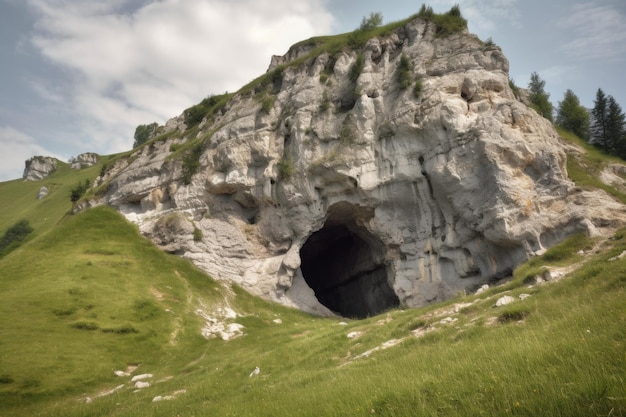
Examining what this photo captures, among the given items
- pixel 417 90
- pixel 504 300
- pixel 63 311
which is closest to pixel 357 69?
pixel 417 90

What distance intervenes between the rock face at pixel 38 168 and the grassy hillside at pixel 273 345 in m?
142

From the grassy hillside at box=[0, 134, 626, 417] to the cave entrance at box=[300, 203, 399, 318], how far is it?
12999 mm

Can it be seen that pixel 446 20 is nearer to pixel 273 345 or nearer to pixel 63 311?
pixel 273 345

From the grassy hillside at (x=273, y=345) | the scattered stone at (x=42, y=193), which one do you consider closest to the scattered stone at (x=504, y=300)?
the grassy hillside at (x=273, y=345)

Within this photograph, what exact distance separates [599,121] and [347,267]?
42937 millimetres

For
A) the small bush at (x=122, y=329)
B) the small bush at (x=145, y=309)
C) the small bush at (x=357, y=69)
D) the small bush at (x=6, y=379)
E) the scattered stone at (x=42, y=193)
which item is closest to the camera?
the small bush at (x=6, y=379)

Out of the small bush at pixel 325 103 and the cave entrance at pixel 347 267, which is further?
the small bush at pixel 325 103

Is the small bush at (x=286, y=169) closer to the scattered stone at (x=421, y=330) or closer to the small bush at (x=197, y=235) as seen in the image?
the small bush at (x=197, y=235)

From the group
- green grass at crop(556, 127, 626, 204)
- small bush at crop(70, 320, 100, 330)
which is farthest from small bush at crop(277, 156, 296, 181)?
green grass at crop(556, 127, 626, 204)

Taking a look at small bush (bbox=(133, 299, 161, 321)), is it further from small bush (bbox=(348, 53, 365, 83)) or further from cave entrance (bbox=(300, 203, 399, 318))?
Answer: small bush (bbox=(348, 53, 365, 83))

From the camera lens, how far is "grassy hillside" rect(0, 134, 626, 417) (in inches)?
233

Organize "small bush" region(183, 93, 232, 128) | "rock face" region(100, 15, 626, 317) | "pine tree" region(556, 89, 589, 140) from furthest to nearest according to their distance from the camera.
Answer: "small bush" region(183, 93, 232, 128)
"pine tree" region(556, 89, 589, 140)
"rock face" region(100, 15, 626, 317)

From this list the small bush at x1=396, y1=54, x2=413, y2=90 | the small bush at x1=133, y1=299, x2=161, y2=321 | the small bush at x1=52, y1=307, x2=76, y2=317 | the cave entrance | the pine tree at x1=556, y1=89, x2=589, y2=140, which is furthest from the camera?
the pine tree at x1=556, y1=89, x2=589, y2=140

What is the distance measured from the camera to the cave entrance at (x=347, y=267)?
44.4 meters
